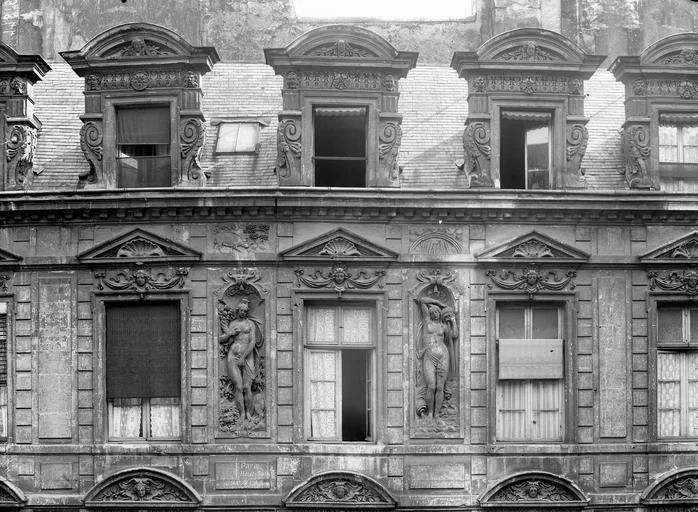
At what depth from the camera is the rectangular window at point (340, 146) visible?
691 inches

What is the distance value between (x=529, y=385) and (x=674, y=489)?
310cm

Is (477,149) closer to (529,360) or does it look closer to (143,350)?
(529,360)

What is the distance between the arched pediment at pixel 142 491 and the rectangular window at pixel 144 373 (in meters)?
0.75

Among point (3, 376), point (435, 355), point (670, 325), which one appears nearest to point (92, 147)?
point (3, 376)

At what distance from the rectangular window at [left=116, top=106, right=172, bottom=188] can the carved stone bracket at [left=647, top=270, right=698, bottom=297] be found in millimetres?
8996

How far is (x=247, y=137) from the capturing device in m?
18.3

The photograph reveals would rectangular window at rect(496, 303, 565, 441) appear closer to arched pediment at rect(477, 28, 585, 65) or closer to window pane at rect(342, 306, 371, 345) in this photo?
window pane at rect(342, 306, 371, 345)

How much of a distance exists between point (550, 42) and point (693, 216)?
13.3ft

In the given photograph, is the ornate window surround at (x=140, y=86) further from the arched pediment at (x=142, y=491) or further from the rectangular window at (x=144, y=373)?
the arched pediment at (x=142, y=491)

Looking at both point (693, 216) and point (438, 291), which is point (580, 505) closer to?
point (438, 291)

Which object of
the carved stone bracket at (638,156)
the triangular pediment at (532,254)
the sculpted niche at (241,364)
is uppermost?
the carved stone bracket at (638,156)

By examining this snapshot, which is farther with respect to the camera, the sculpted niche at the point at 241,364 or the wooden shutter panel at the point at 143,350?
the wooden shutter panel at the point at 143,350

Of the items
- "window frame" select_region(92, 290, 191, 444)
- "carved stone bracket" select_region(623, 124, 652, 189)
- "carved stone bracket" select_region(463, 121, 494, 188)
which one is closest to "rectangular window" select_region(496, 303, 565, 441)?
"carved stone bracket" select_region(463, 121, 494, 188)

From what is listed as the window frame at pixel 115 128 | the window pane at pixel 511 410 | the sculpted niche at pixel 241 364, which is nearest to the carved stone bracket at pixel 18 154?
the window frame at pixel 115 128
